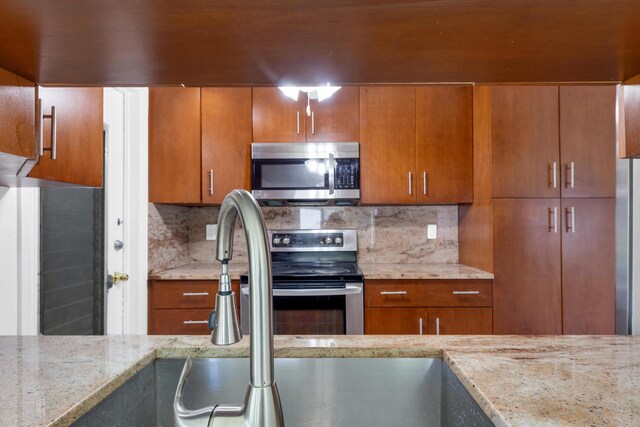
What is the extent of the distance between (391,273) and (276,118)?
132 cm

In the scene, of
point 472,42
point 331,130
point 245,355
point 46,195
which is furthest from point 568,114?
point 46,195

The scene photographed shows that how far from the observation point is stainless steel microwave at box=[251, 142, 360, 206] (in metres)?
2.57

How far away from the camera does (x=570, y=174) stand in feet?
7.63

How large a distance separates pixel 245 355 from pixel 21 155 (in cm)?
67

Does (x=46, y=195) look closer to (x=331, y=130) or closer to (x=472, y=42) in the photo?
(x=331, y=130)

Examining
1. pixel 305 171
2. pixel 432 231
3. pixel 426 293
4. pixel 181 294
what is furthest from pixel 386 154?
pixel 181 294

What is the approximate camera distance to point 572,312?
7.63ft

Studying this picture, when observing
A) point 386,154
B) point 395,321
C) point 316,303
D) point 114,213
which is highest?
point 386,154

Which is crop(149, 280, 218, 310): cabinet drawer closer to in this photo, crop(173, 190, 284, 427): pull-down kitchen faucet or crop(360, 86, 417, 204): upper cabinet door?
crop(360, 86, 417, 204): upper cabinet door

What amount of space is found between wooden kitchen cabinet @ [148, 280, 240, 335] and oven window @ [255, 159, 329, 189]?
2.33ft

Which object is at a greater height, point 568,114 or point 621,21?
point 568,114

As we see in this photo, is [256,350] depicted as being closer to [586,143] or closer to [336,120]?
[336,120]

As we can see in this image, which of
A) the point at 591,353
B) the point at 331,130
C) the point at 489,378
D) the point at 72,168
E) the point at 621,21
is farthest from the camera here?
the point at 331,130

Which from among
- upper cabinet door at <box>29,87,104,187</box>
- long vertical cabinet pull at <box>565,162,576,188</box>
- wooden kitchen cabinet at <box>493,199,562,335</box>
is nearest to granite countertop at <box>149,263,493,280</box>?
wooden kitchen cabinet at <box>493,199,562,335</box>
